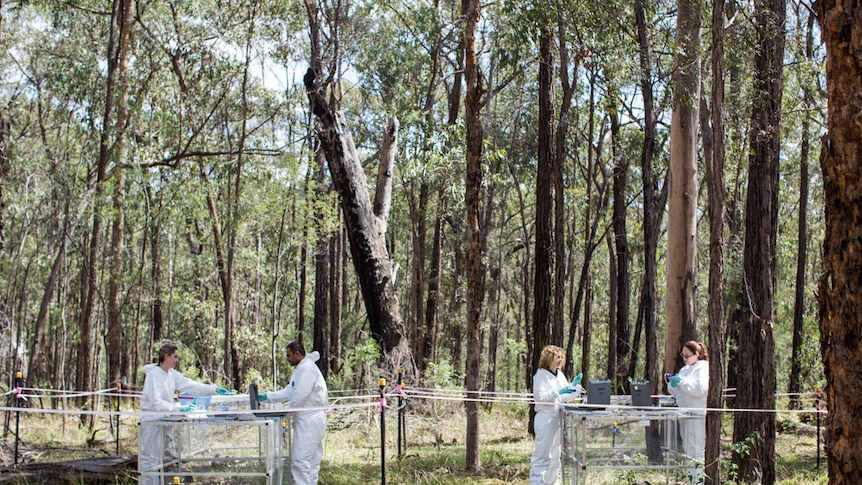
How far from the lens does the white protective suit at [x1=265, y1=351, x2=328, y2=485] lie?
8.94 metres

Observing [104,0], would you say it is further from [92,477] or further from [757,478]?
[757,478]

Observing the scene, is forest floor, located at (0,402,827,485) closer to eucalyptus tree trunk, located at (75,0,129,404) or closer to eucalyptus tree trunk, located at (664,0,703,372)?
eucalyptus tree trunk, located at (75,0,129,404)

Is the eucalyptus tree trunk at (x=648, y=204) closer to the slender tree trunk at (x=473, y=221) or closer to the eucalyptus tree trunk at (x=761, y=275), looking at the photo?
the eucalyptus tree trunk at (x=761, y=275)

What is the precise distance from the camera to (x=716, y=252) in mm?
7699

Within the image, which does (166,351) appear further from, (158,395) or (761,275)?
(761,275)

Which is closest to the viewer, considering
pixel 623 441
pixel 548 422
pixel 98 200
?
pixel 623 441

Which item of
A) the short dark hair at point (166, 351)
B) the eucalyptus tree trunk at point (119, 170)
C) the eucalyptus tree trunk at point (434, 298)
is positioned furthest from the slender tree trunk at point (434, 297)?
the short dark hair at point (166, 351)

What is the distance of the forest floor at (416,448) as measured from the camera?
1023 cm

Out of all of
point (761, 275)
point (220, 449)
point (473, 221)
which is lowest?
point (220, 449)

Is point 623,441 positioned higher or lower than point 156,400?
lower

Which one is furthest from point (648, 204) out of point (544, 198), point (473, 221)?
point (473, 221)

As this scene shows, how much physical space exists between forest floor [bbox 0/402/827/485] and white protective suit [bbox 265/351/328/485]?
1.17 meters

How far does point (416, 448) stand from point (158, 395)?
5504 millimetres

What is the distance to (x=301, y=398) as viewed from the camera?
9.03 metres
